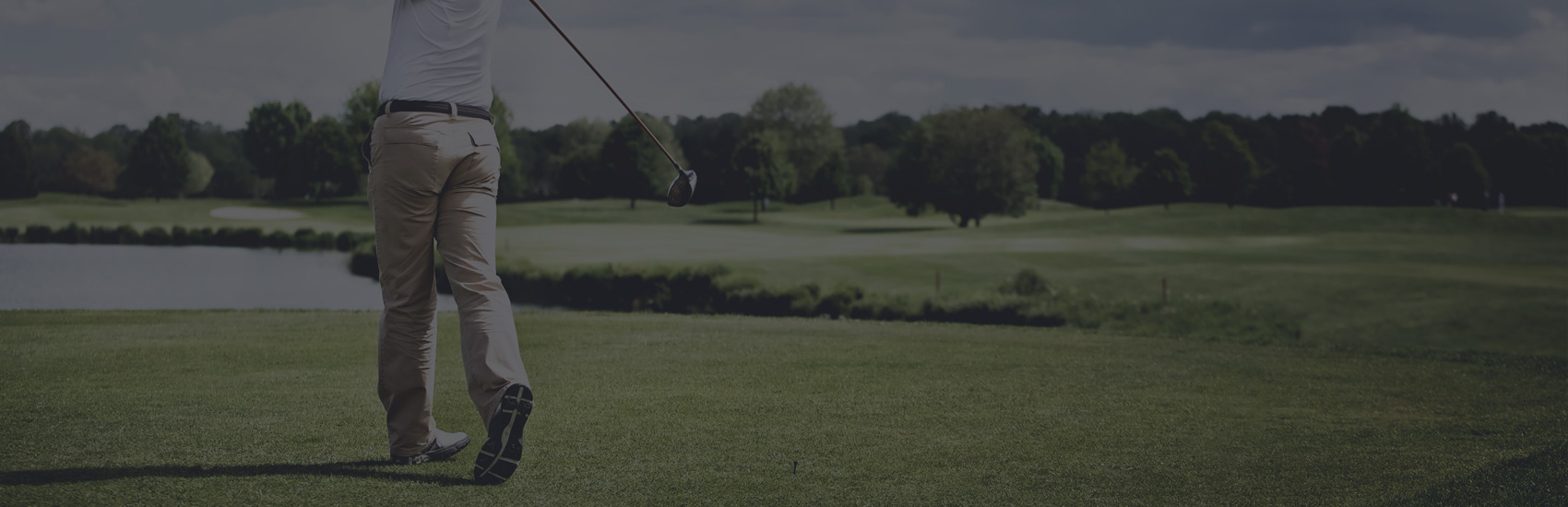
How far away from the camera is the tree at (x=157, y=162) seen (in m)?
53.8

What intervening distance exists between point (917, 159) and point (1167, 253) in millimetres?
25817

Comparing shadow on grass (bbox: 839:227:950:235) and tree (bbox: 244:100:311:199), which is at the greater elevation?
tree (bbox: 244:100:311:199)

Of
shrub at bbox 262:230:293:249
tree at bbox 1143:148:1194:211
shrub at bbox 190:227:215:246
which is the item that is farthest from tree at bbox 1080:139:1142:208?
shrub at bbox 190:227:215:246

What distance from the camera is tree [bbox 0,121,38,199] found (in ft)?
142

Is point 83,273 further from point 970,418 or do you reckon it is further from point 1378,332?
point 1378,332

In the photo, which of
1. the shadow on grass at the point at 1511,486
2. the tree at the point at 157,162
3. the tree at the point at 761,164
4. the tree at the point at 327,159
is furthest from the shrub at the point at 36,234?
the shadow on grass at the point at 1511,486

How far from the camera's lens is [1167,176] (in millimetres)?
69625

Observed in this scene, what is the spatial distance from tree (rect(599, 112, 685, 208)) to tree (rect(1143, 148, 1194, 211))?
32.1m

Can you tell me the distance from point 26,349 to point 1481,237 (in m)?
46.3

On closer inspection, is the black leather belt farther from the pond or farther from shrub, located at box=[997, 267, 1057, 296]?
shrub, located at box=[997, 267, 1057, 296]

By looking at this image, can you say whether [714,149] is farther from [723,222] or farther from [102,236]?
[102,236]

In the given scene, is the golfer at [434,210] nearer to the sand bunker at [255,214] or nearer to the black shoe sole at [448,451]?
the black shoe sole at [448,451]

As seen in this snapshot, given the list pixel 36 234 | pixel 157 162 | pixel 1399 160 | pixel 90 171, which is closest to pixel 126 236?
pixel 36 234

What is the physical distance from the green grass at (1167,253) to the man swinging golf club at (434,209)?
347 inches
